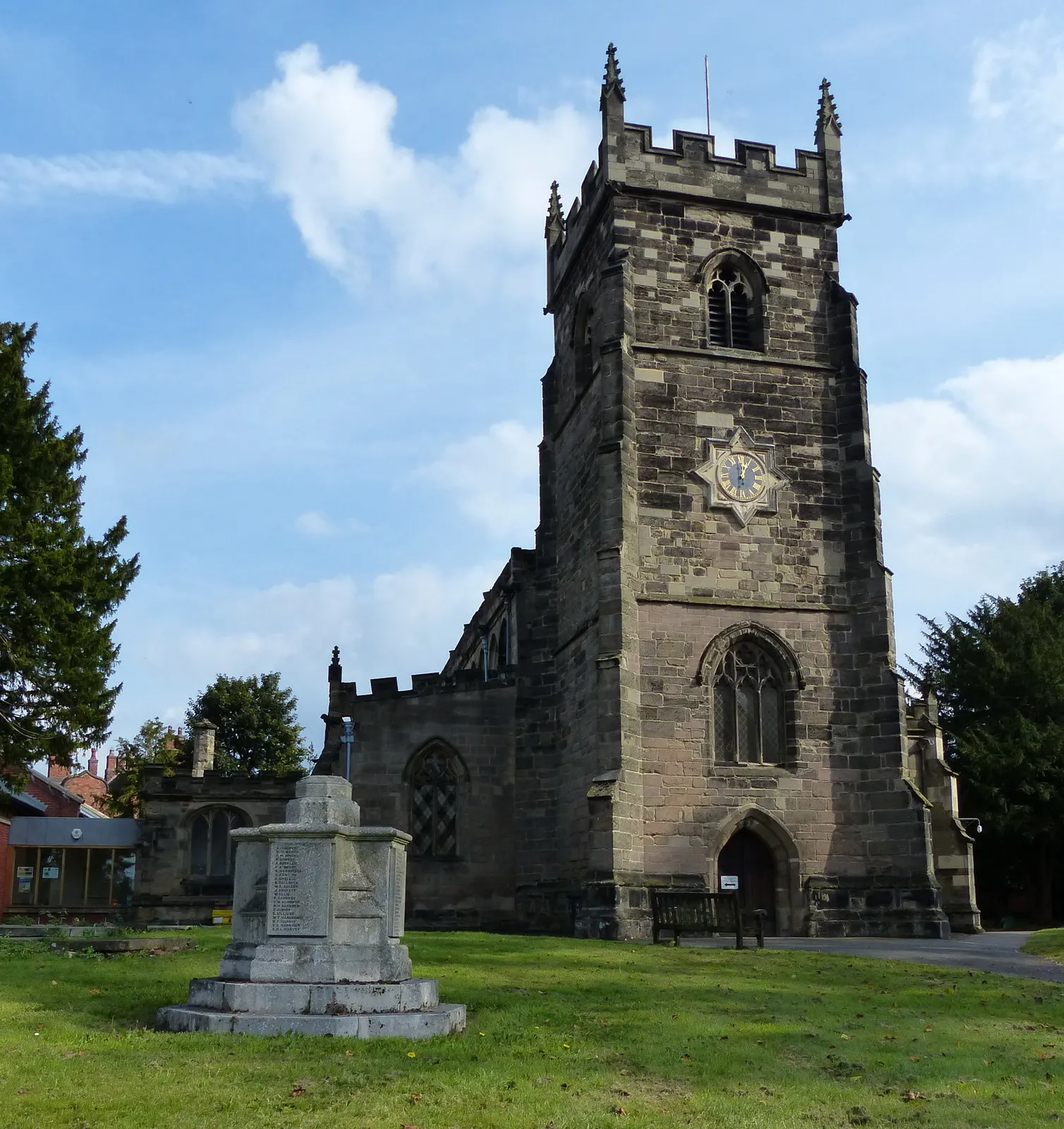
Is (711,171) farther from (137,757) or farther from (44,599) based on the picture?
(137,757)

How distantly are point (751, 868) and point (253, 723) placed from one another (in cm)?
3611

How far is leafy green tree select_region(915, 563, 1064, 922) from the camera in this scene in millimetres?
39656

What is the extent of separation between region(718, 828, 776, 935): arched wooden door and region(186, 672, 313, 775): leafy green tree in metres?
34.6

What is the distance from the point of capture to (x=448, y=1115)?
Result: 7562 mm

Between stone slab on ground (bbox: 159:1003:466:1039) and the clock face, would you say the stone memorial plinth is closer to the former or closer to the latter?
stone slab on ground (bbox: 159:1003:466:1039)

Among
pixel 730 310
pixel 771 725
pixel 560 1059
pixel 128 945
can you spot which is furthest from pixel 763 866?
pixel 560 1059

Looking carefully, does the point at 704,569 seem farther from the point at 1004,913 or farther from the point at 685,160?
the point at 1004,913

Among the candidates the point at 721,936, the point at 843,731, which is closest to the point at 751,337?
the point at 843,731

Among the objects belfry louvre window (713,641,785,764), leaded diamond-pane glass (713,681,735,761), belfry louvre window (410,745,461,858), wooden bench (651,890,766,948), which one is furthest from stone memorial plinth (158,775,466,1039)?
belfry louvre window (410,745,461,858)

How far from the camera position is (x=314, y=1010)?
1019cm

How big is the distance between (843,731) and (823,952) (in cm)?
762

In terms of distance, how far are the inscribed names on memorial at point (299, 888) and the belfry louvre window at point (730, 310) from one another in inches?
770

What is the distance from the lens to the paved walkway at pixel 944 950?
Result: 17.6 m

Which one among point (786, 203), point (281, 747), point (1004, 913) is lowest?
point (1004, 913)
